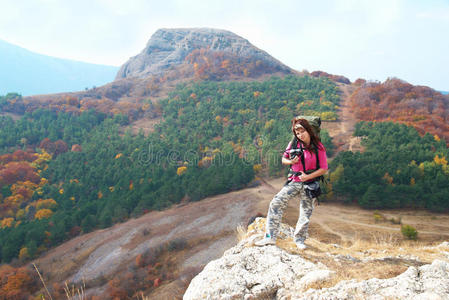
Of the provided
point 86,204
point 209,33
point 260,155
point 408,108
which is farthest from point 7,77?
point 408,108

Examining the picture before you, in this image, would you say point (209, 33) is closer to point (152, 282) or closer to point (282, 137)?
point (282, 137)

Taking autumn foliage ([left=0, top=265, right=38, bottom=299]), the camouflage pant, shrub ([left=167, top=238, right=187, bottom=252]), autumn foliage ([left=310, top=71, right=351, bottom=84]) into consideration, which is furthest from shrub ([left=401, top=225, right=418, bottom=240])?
autumn foliage ([left=310, top=71, right=351, bottom=84])

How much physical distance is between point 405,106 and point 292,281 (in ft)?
162

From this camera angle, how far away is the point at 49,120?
58.0m

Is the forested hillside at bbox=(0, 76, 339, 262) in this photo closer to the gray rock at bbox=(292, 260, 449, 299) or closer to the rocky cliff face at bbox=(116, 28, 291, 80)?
the rocky cliff face at bbox=(116, 28, 291, 80)

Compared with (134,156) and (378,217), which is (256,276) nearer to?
(378,217)

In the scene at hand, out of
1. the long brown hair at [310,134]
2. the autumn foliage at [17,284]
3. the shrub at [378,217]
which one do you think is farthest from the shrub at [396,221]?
the autumn foliage at [17,284]

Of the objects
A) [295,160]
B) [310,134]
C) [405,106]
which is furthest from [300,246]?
[405,106]

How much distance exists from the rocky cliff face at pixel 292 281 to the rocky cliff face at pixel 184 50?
80256 mm

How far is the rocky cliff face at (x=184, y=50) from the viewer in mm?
84812

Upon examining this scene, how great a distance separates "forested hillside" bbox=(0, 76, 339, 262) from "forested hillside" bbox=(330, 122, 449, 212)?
268 inches

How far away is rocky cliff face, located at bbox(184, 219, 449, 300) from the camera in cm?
283

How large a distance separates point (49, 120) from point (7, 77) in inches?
7644

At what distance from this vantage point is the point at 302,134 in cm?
396
